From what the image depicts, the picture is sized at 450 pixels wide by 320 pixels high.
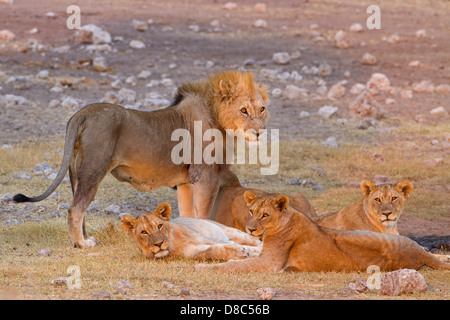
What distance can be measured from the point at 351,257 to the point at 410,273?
2.49ft

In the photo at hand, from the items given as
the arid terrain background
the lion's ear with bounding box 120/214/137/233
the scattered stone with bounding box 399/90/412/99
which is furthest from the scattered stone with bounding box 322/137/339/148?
the lion's ear with bounding box 120/214/137/233

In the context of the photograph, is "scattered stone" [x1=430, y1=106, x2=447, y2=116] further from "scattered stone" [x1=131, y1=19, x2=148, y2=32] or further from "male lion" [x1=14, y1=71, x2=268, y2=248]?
"scattered stone" [x1=131, y1=19, x2=148, y2=32]

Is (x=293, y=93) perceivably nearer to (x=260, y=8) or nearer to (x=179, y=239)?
(x=260, y=8)

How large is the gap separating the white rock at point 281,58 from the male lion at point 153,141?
32.0ft

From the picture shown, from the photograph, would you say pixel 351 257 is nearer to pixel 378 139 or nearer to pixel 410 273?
pixel 410 273

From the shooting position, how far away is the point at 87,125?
721 cm

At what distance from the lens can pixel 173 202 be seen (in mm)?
9742

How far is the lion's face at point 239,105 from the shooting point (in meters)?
7.88

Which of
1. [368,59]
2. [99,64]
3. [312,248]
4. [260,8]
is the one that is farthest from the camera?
[260,8]

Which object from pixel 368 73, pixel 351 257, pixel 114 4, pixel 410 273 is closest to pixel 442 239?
pixel 351 257

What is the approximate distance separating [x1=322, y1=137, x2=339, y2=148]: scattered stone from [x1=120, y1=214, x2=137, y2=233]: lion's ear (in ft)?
20.6

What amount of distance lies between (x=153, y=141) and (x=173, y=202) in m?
2.30

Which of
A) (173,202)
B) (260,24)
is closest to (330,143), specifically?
(173,202)

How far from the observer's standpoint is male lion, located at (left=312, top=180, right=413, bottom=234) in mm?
6871
